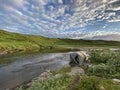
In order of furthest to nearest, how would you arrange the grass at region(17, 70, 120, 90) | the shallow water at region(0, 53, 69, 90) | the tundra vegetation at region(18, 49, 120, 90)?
the shallow water at region(0, 53, 69, 90), the tundra vegetation at region(18, 49, 120, 90), the grass at region(17, 70, 120, 90)

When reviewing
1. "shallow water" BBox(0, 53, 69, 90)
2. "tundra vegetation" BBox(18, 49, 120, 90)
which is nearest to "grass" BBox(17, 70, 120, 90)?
"tundra vegetation" BBox(18, 49, 120, 90)

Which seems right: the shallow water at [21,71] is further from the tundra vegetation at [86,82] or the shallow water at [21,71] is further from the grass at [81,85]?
the grass at [81,85]

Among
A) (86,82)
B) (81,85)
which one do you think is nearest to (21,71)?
(81,85)

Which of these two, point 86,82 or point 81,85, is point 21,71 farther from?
point 86,82

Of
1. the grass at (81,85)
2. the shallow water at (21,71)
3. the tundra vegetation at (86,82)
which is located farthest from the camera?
the shallow water at (21,71)

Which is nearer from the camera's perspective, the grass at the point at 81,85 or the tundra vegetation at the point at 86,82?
the grass at the point at 81,85

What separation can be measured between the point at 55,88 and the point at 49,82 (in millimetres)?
1912

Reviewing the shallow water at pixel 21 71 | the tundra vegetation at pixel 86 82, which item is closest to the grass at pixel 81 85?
the tundra vegetation at pixel 86 82

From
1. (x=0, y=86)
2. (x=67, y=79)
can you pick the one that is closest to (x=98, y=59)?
(x=67, y=79)

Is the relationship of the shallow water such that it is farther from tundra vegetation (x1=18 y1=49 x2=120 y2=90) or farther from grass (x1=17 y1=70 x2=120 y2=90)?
grass (x1=17 y1=70 x2=120 y2=90)

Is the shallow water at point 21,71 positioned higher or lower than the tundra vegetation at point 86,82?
lower

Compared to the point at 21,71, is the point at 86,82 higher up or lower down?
higher up

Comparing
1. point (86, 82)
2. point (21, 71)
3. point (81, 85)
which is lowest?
point (21, 71)

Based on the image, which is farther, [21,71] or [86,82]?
[21,71]
